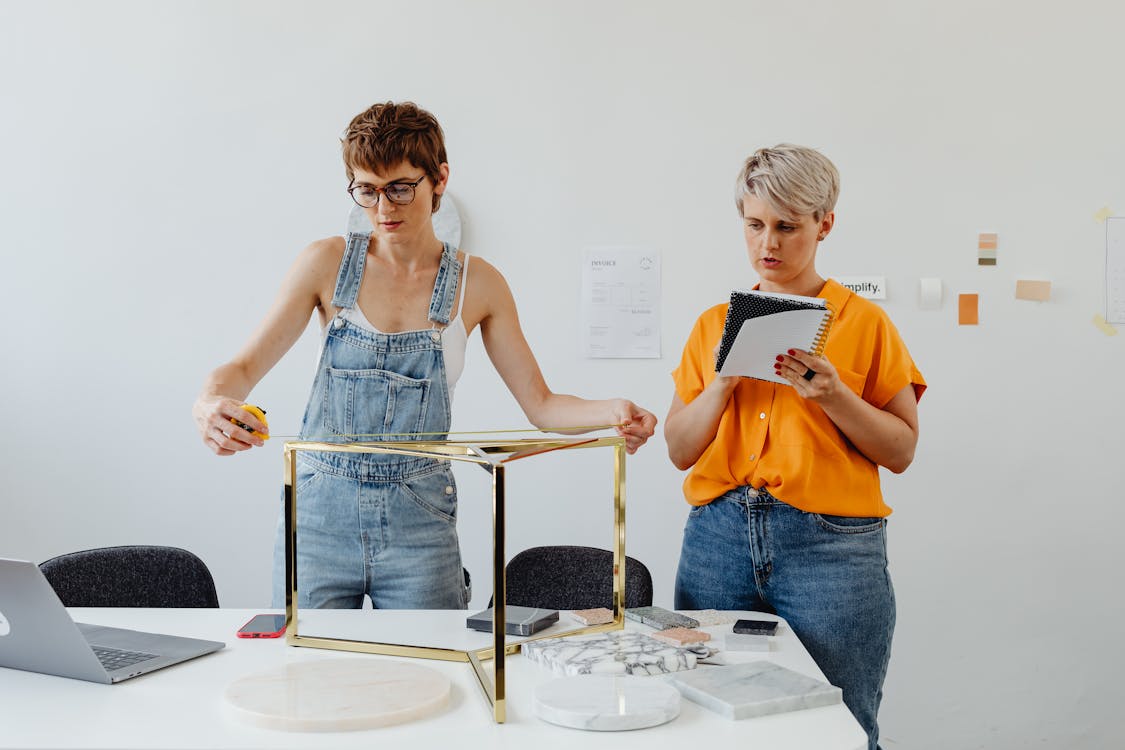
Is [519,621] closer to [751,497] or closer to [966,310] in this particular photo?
[751,497]

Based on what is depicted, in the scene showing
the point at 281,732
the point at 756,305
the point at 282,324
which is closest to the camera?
the point at 281,732

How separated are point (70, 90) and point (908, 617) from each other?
310 cm

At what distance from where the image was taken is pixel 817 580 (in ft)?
5.78

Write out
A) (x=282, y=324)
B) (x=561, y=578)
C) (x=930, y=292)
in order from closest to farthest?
(x=282, y=324), (x=561, y=578), (x=930, y=292)

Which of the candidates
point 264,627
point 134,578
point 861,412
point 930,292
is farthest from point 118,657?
point 930,292

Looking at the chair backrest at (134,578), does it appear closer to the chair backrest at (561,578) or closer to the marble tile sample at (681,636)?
the chair backrest at (561,578)

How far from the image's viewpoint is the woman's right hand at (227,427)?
1.53 meters

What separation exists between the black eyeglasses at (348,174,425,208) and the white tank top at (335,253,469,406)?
0.20m

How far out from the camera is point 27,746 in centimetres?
119

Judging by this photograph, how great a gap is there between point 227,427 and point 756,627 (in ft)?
2.92

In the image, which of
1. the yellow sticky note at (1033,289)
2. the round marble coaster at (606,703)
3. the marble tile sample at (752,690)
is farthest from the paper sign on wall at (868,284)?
the round marble coaster at (606,703)

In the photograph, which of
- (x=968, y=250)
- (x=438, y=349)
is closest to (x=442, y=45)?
(x=438, y=349)

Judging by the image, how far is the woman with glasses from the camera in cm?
183

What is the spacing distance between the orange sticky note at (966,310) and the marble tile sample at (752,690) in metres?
2.02
